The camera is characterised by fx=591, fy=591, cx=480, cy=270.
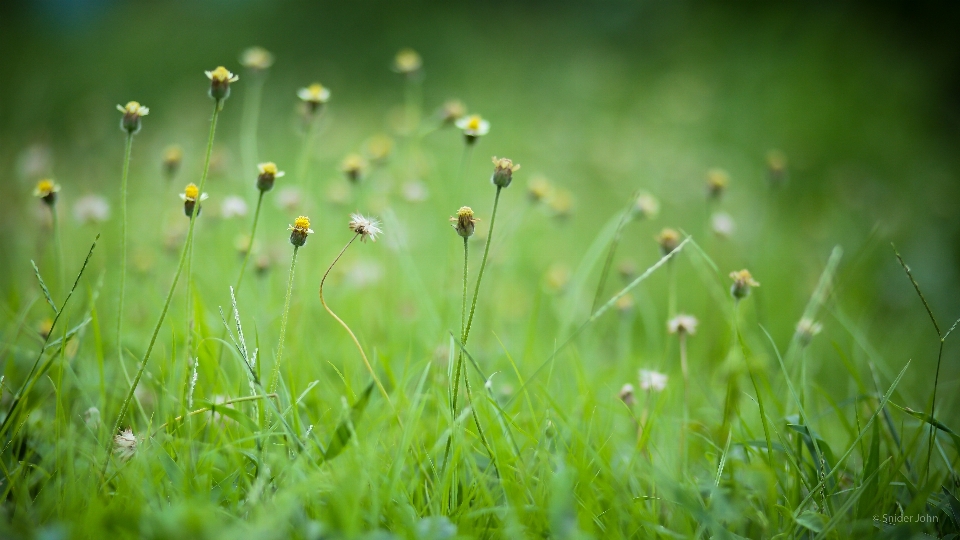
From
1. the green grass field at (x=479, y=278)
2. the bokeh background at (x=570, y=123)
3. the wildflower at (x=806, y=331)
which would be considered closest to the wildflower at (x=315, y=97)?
the green grass field at (x=479, y=278)

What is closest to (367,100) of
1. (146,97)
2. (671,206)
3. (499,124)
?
(499,124)

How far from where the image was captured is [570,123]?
359 centimetres

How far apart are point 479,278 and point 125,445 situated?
0.60 meters

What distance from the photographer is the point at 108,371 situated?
125 cm

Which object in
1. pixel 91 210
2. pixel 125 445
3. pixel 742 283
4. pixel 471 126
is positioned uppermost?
pixel 471 126

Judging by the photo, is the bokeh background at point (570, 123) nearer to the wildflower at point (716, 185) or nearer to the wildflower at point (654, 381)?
the wildflower at point (716, 185)

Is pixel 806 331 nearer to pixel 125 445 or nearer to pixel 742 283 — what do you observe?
pixel 742 283

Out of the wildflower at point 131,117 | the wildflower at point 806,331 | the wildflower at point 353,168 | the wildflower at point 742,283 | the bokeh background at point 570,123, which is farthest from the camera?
the bokeh background at point 570,123

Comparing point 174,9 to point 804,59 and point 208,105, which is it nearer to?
point 208,105

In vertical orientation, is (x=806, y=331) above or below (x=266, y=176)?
below

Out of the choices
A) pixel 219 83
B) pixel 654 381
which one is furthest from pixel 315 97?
pixel 654 381

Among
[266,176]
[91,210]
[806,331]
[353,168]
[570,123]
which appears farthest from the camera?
[570,123]

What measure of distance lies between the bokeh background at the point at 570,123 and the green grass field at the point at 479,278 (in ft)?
0.08

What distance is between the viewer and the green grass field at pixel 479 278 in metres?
0.88
